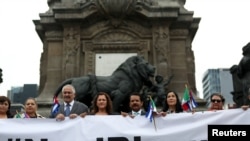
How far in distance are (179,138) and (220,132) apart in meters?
0.91

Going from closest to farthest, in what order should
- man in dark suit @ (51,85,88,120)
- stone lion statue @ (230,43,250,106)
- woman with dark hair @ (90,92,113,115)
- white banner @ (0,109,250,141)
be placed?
white banner @ (0,109,250,141) < woman with dark hair @ (90,92,113,115) < man in dark suit @ (51,85,88,120) < stone lion statue @ (230,43,250,106)

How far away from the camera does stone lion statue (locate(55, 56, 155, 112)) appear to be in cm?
1452

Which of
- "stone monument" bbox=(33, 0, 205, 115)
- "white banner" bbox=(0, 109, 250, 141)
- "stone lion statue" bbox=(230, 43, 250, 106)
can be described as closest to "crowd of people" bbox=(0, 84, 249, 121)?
"white banner" bbox=(0, 109, 250, 141)

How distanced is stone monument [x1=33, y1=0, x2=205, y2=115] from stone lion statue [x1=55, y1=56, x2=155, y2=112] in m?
2.91

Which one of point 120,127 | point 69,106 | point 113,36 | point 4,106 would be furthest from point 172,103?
point 113,36

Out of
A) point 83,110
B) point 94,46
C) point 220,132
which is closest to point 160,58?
point 94,46

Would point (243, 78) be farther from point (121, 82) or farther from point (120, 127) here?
point (120, 127)

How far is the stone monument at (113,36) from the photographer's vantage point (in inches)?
704

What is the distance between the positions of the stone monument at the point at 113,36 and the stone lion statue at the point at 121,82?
9.55 feet

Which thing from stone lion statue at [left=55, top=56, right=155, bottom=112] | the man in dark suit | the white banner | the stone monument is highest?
the stone monument

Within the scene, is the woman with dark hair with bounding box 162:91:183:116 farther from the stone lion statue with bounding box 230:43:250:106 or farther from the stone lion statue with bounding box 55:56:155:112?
the stone lion statue with bounding box 230:43:250:106

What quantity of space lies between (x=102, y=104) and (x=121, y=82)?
6.68m

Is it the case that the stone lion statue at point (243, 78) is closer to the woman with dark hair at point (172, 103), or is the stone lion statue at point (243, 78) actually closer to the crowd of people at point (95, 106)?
the woman with dark hair at point (172, 103)

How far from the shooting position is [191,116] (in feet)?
26.3
